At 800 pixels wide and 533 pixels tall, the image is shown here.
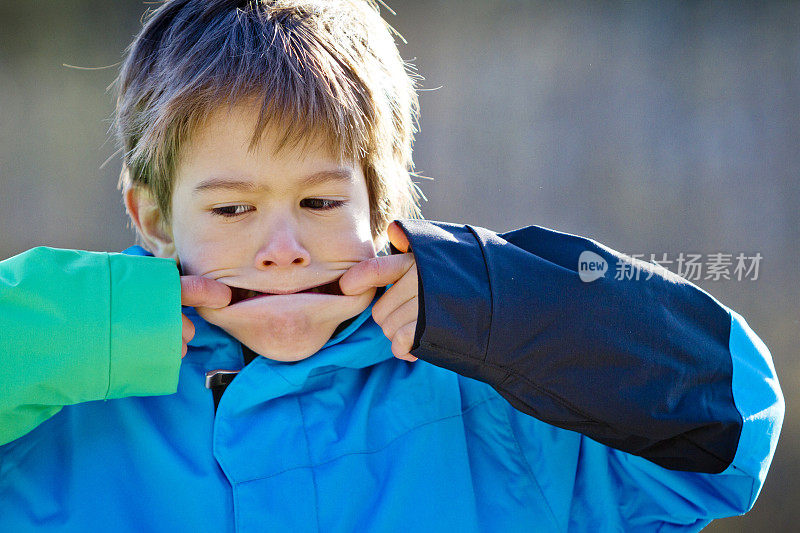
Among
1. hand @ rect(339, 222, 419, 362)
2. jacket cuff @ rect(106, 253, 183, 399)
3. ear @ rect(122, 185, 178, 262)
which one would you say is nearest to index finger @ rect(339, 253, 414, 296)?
hand @ rect(339, 222, 419, 362)

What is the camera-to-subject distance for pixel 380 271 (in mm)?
957

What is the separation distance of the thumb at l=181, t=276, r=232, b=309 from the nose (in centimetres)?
5

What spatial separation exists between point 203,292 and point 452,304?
0.98 ft

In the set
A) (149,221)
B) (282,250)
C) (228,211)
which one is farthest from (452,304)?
(149,221)

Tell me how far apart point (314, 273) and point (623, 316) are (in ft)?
1.22

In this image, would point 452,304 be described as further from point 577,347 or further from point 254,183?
point 254,183

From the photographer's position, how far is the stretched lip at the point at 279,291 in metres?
0.99

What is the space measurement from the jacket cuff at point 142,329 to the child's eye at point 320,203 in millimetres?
200

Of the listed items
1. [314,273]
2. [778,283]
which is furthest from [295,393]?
[778,283]

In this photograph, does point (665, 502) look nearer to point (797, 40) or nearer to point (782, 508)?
point (782, 508)

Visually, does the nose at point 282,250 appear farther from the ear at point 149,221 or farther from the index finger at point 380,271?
the ear at point 149,221

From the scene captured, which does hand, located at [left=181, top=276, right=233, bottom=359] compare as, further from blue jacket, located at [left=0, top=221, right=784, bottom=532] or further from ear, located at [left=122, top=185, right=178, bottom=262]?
ear, located at [left=122, top=185, right=178, bottom=262]

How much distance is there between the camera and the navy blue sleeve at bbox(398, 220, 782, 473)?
2.89ft

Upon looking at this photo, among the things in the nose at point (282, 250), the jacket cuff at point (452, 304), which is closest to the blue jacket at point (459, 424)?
the jacket cuff at point (452, 304)
